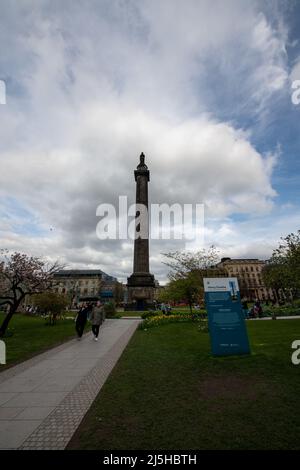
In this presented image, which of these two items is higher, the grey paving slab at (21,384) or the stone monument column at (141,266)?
the stone monument column at (141,266)

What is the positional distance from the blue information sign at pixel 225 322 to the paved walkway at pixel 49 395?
396 cm

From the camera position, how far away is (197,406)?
4996 millimetres

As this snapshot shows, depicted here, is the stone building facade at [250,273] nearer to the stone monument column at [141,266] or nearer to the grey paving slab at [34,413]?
the stone monument column at [141,266]

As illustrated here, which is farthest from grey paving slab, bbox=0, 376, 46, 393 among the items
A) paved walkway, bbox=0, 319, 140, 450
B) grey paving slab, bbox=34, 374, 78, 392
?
grey paving slab, bbox=34, 374, 78, 392

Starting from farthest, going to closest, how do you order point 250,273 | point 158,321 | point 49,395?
point 250,273 < point 158,321 < point 49,395

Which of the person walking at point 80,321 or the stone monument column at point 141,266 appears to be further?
the stone monument column at point 141,266

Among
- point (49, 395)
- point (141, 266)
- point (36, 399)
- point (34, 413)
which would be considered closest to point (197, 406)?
point (34, 413)

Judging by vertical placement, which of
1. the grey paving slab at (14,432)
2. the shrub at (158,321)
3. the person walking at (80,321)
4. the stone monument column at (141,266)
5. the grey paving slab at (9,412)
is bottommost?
the shrub at (158,321)

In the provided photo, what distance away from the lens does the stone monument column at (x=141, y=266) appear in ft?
139

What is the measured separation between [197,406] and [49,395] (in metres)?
3.62

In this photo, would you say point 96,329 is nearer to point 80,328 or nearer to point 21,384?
point 80,328

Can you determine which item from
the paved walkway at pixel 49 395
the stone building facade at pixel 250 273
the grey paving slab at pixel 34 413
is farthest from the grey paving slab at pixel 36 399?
the stone building facade at pixel 250 273

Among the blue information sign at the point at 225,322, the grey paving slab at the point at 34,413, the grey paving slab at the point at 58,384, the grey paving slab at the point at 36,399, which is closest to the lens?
the grey paving slab at the point at 34,413

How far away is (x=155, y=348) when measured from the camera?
1110 cm
